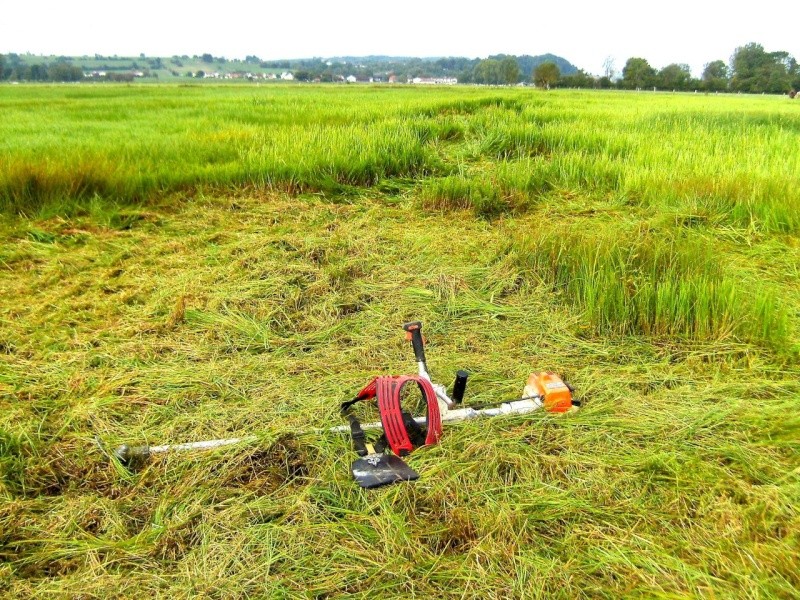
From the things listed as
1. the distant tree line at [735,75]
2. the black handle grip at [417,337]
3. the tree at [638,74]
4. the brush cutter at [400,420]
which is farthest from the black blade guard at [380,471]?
the tree at [638,74]

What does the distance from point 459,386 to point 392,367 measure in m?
0.50

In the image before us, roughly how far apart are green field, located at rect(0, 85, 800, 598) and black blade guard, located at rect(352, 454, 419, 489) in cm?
4

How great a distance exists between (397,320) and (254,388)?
0.91 m

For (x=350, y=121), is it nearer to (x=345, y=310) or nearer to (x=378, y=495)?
(x=345, y=310)

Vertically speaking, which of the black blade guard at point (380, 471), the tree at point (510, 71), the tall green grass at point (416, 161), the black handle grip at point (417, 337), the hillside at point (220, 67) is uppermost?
the hillside at point (220, 67)

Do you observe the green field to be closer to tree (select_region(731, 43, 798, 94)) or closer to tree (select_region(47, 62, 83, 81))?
tree (select_region(731, 43, 798, 94))

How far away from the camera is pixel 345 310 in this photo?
294 cm

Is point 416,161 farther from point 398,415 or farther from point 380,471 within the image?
point 380,471

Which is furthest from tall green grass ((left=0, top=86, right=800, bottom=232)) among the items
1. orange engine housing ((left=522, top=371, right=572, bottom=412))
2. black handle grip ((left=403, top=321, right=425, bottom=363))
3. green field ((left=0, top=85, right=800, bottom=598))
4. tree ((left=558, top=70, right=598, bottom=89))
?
tree ((left=558, top=70, right=598, bottom=89))

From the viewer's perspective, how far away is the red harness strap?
1.77m

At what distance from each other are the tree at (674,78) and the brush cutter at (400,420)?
6652 cm

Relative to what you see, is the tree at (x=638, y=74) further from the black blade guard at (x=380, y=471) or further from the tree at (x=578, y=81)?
the black blade guard at (x=380, y=471)

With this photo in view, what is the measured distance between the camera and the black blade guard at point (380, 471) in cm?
164

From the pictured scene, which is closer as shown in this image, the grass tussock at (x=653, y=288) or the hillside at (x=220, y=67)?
the grass tussock at (x=653, y=288)
